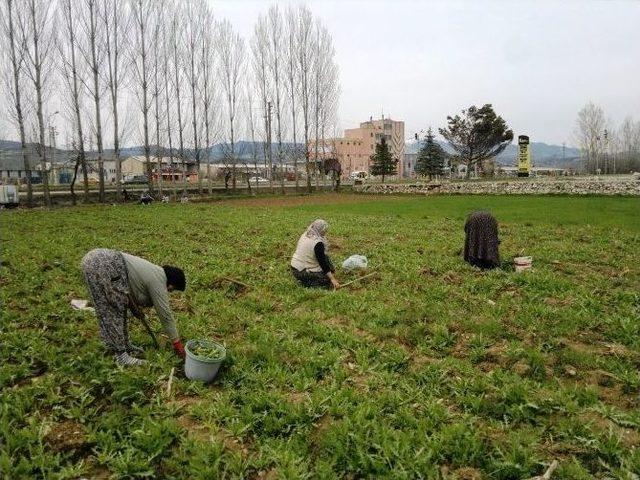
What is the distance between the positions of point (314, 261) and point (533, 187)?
29714mm

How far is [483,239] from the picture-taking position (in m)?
9.09

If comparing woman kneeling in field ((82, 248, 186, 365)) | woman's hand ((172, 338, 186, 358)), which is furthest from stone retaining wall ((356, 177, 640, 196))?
woman kneeling in field ((82, 248, 186, 365))

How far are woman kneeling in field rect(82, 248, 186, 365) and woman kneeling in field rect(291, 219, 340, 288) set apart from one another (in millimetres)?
3207

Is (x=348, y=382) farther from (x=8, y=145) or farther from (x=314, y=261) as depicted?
(x=8, y=145)

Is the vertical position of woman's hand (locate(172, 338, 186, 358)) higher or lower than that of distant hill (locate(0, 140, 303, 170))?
lower

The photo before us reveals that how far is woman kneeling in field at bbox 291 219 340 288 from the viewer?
7.78m

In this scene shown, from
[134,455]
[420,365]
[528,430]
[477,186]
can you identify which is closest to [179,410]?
[134,455]

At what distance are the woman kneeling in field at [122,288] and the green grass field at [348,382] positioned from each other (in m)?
0.33

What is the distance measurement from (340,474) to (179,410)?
1.57 meters

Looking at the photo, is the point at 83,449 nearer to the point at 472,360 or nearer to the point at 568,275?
the point at 472,360

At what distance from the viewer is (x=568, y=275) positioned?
866 cm

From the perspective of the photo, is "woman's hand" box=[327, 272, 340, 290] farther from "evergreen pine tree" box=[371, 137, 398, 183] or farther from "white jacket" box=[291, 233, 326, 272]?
"evergreen pine tree" box=[371, 137, 398, 183]

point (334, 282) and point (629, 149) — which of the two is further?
point (629, 149)

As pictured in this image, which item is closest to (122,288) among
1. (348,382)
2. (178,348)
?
(178,348)
